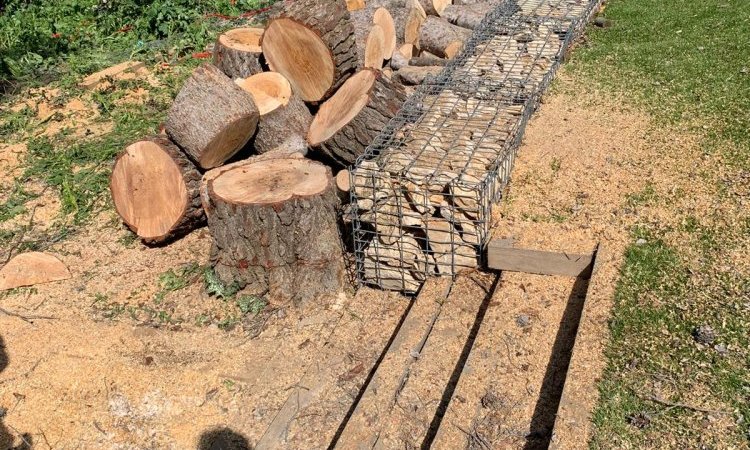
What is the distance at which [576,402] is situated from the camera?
11.0ft

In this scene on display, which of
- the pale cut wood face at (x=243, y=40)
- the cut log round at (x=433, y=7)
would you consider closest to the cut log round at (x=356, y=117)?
the pale cut wood face at (x=243, y=40)

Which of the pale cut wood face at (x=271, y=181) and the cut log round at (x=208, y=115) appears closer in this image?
the pale cut wood face at (x=271, y=181)

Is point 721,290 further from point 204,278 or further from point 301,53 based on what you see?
point 301,53

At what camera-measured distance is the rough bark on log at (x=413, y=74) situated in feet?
25.2

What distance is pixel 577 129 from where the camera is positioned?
6.14 meters

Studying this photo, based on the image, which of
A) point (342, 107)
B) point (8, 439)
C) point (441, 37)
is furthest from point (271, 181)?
point (441, 37)

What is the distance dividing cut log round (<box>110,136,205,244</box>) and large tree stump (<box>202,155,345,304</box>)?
365mm

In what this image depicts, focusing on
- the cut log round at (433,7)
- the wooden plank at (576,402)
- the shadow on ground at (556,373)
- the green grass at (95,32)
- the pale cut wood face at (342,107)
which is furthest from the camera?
the green grass at (95,32)

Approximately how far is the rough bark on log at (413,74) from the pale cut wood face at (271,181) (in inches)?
109

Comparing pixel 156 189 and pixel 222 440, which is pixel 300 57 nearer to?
pixel 156 189

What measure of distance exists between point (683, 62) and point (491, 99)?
2.95 m

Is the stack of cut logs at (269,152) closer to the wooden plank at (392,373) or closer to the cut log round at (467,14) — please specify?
the wooden plank at (392,373)

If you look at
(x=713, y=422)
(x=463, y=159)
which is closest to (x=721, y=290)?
(x=713, y=422)

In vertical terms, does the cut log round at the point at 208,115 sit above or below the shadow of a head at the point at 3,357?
above
